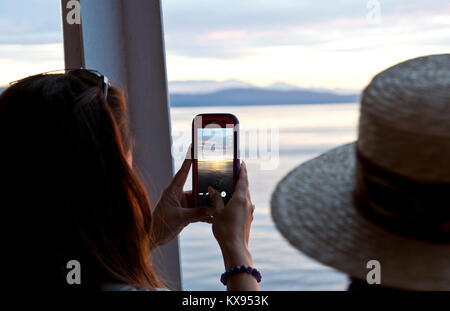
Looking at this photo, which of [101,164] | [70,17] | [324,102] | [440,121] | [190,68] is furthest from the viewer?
[190,68]

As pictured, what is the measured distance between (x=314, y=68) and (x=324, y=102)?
96mm

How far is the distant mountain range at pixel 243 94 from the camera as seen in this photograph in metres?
1.24

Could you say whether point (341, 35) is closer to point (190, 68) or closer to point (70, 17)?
point (190, 68)

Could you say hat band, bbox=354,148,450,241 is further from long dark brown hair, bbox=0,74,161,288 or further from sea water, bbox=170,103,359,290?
sea water, bbox=170,103,359,290

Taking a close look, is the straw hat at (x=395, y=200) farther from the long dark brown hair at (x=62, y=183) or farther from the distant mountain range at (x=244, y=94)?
the distant mountain range at (x=244, y=94)

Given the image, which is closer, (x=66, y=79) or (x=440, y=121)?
(x=440, y=121)

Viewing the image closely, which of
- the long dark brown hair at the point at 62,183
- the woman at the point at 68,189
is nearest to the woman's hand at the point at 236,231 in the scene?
the woman at the point at 68,189

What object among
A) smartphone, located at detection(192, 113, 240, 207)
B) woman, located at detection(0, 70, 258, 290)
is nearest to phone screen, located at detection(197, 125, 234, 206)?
smartphone, located at detection(192, 113, 240, 207)

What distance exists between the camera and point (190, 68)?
1324mm

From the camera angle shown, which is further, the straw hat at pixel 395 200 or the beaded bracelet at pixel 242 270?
the beaded bracelet at pixel 242 270

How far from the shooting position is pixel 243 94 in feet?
4.35

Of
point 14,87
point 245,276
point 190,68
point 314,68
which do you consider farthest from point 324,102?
point 14,87

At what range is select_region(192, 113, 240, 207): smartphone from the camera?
3.11ft

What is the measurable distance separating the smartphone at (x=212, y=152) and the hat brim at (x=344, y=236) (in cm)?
39
